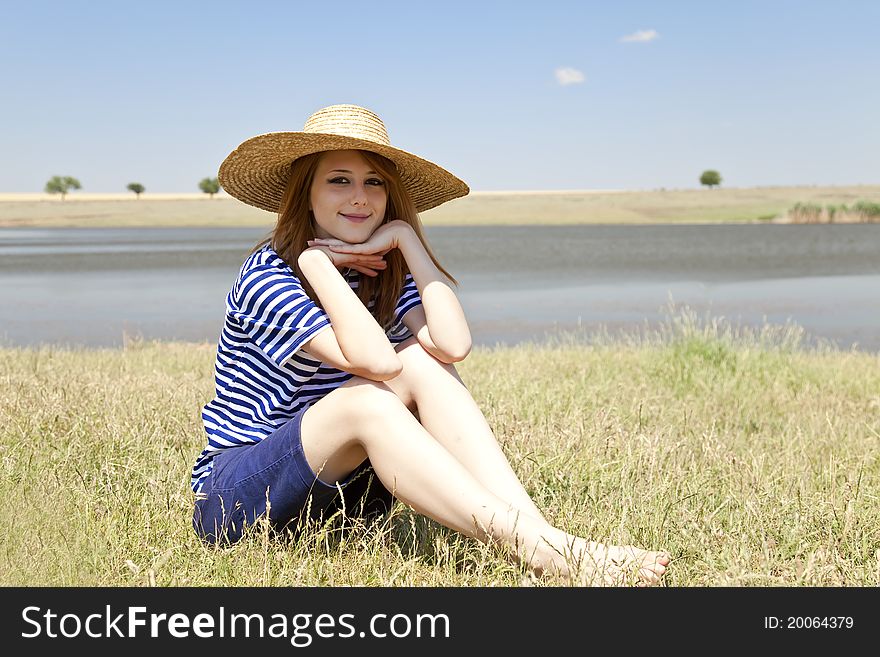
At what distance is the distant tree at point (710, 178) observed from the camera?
379ft

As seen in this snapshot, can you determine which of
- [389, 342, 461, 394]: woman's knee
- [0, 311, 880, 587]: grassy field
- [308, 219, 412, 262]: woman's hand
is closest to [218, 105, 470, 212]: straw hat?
[308, 219, 412, 262]: woman's hand

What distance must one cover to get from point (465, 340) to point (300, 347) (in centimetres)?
62

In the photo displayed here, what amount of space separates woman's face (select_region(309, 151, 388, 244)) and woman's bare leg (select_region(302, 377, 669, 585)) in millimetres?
722

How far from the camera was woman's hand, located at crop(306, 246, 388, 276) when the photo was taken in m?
3.34

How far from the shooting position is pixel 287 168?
12.1 feet

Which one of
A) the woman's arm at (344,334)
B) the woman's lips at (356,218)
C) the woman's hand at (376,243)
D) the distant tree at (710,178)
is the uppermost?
the distant tree at (710,178)

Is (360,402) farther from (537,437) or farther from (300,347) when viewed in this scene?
(537,437)

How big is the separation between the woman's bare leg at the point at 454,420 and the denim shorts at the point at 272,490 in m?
0.29

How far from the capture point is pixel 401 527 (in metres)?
3.57

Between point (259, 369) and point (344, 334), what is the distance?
0.40 m

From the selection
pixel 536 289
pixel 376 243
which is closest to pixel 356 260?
pixel 376 243

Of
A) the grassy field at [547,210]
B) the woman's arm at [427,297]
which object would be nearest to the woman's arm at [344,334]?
the woman's arm at [427,297]

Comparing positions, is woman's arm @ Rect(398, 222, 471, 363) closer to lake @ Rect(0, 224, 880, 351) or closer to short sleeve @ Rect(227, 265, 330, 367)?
short sleeve @ Rect(227, 265, 330, 367)

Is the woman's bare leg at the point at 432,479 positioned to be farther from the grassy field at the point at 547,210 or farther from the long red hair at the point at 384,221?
the grassy field at the point at 547,210
